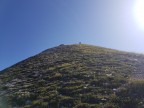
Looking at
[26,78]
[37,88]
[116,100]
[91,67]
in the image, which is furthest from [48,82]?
[116,100]

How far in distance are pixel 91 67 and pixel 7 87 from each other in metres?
9.76

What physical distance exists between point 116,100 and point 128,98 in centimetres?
79

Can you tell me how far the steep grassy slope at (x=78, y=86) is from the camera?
21.3 meters

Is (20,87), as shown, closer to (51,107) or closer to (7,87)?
(7,87)

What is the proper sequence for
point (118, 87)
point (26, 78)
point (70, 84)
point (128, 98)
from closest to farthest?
point (128, 98) → point (118, 87) → point (70, 84) → point (26, 78)

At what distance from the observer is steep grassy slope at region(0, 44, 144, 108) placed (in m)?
21.3

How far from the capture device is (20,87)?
28953mm

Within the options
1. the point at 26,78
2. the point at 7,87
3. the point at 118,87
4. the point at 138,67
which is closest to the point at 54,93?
the point at 118,87

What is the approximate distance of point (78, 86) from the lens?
25.6 meters

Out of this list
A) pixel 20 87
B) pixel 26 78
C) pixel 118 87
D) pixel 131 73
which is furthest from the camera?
pixel 26 78

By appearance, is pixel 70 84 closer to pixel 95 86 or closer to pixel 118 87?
pixel 95 86

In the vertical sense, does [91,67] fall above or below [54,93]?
above

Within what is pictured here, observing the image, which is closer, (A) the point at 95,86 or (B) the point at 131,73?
(A) the point at 95,86

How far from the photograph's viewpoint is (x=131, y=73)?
101 ft
